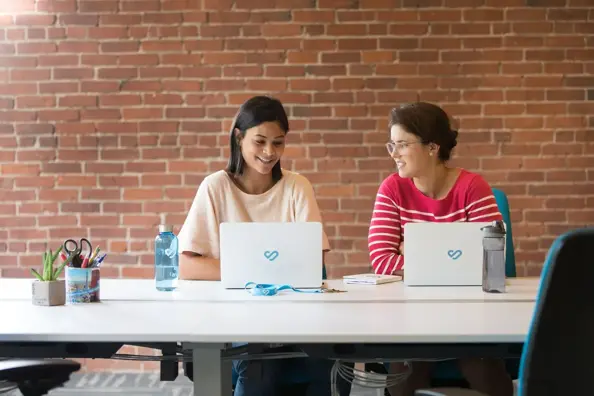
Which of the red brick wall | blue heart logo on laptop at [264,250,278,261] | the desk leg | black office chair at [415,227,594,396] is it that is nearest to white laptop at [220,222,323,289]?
blue heart logo on laptop at [264,250,278,261]

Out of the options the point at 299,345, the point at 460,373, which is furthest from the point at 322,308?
the point at 460,373

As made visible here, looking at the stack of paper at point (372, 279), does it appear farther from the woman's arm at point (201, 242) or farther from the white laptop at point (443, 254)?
the woman's arm at point (201, 242)

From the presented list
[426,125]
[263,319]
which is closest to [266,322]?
[263,319]

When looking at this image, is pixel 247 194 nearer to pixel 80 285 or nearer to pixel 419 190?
pixel 419 190

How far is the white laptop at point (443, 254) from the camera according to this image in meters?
2.09

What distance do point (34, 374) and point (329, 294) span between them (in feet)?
2.93

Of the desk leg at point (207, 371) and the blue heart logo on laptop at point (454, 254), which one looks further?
the blue heart logo on laptop at point (454, 254)

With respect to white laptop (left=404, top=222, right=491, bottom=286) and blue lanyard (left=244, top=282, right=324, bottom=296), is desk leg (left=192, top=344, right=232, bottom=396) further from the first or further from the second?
white laptop (left=404, top=222, right=491, bottom=286)

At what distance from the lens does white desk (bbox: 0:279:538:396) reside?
1.49m

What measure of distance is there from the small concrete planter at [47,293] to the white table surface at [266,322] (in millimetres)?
27

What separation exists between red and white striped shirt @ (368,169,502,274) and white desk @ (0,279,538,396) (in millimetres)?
436

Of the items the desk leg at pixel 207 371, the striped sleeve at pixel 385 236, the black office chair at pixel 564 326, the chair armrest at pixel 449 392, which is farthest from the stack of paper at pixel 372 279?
the black office chair at pixel 564 326

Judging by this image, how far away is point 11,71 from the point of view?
3.65 m

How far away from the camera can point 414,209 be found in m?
2.62
